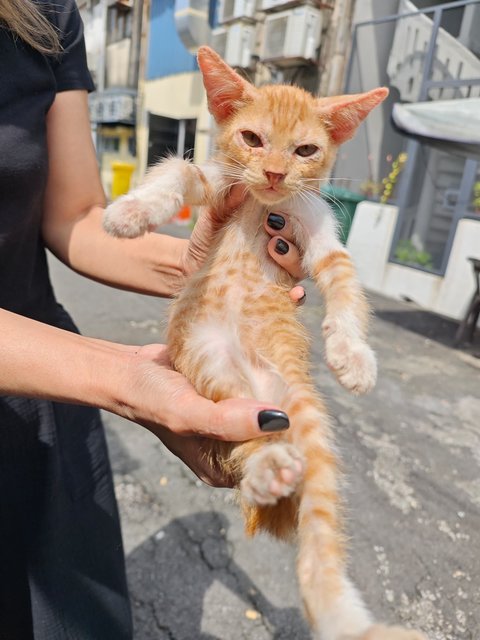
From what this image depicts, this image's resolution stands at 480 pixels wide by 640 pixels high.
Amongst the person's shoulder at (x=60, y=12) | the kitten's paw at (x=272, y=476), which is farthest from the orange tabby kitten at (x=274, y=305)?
the person's shoulder at (x=60, y=12)

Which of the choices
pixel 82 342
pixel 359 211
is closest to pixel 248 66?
pixel 359 211

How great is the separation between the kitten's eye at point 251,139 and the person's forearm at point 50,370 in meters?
0.77

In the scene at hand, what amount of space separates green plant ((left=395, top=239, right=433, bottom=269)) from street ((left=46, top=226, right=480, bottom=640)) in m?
3.46

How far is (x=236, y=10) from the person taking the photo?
30.0 feet

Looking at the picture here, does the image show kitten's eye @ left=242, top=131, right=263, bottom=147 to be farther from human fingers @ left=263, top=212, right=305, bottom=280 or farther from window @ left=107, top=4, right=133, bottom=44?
window @ left=107, top=4, right=133, bottom=44

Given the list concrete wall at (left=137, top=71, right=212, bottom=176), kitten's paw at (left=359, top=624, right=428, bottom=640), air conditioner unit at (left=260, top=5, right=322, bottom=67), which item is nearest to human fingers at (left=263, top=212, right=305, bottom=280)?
kitten's paw at (left=359, top=624, right=428, bottom=640)

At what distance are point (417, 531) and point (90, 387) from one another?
236 centimetres

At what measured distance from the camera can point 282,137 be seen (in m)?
1.34

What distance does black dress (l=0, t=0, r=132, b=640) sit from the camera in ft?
4.25

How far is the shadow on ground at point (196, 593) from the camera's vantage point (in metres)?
2.12

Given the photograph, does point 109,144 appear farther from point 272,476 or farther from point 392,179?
point 272,476

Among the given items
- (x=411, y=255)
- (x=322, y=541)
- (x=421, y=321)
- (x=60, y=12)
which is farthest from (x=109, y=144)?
(x=322, y=541)

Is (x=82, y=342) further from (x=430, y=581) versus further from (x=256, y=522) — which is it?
(x=430, y=581)

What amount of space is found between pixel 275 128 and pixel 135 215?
52 centimetres
